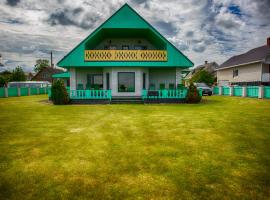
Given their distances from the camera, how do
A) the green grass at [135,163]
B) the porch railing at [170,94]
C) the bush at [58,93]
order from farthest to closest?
the porch railing at [170,94]
the bush at [58,93]
the green grass at [135,163]

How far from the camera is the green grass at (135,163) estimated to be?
139 inches

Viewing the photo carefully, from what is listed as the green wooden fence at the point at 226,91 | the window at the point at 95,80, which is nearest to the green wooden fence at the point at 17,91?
the window at the point at 95,80

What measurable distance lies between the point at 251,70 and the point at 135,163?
110ft

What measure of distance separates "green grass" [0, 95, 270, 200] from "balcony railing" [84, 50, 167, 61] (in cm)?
1157

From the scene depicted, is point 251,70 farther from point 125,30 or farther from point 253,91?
point 125,30

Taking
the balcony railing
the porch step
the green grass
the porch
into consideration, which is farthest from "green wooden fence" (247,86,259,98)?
the green grass

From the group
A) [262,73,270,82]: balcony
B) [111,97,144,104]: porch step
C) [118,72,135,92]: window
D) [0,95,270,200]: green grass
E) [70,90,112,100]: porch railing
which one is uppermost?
[262,73,270,82]: balcony

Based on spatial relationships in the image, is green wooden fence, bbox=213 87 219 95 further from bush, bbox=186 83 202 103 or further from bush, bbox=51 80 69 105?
bush, bbox=51 80 69 105

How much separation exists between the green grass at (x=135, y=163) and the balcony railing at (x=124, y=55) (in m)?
11.6

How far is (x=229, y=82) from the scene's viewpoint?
1506 inches

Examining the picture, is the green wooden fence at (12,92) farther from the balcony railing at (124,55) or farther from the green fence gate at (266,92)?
the green fence gate at (266,92)

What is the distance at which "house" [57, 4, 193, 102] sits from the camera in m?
17.9

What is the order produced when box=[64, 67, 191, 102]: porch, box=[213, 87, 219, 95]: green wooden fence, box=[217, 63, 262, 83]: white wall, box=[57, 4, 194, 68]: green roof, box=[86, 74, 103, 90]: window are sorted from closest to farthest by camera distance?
box=[64, 67, 191, 102]: porch, box=[57, 4, 194, 68]: green roof, box=[86, 74, 103, 90]: window, box=[217, 63, 262, 83]: white wall, box=[213, 87, 219, 95]: green wooden fence

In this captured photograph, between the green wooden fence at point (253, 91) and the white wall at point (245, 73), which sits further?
the white wall at point (245, 73)
